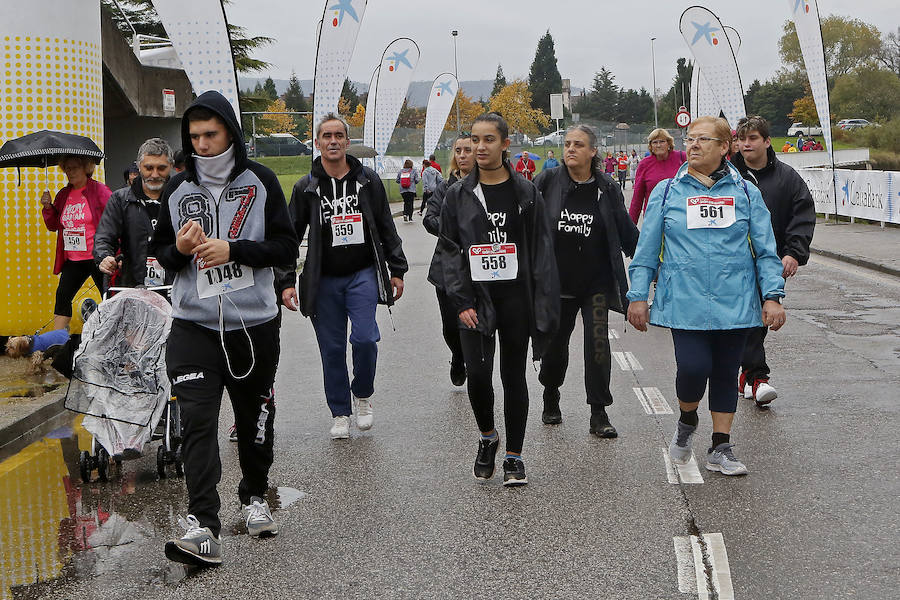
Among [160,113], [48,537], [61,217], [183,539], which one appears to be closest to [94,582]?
[183,539]

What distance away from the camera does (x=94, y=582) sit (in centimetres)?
476

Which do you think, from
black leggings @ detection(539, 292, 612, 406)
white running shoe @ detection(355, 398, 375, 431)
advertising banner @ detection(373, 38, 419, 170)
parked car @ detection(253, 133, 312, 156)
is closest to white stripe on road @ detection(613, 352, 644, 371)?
black leggings @ detection(539, 292, 612, 406)

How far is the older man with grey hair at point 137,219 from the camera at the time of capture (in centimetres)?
706

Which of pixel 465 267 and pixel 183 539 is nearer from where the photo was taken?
pixel 183 539

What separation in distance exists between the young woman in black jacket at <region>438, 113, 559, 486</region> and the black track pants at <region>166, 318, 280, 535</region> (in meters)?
1.20

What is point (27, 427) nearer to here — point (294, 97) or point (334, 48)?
point (334, 48)

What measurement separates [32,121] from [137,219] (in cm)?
452

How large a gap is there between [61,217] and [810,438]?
6176mm

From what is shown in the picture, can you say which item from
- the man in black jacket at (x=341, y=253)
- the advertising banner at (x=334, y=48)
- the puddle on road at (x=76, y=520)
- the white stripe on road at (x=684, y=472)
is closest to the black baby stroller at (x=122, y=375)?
the puddle on road at (x=76, y=520)

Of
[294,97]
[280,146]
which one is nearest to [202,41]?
[280,146]

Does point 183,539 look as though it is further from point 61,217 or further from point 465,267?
point 61,217

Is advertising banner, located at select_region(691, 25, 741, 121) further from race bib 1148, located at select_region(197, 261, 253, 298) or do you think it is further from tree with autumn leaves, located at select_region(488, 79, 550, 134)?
tree with autumn leaves, located at select_region(488, 79, 550, 134)

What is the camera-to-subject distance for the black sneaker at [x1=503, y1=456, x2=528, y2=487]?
6.10 metres

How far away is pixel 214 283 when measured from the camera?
4977 millimetres
